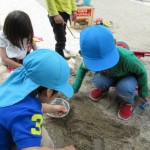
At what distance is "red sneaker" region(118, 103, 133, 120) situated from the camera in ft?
5.73

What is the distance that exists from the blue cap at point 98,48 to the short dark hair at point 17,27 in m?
0.45

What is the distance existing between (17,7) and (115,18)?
1.59 m

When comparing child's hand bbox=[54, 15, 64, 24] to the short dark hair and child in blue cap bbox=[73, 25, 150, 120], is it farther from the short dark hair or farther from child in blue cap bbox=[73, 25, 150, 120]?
child in blue cap bbox=[73, 25, 150, 120]

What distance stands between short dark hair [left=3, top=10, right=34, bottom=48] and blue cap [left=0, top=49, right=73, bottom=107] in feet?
2.41

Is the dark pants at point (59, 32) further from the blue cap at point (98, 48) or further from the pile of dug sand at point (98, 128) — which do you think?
the blue cap at point (98, 48)

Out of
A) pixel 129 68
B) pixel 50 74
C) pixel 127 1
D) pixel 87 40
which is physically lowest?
pixel 127 1

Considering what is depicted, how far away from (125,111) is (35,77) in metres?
0.99

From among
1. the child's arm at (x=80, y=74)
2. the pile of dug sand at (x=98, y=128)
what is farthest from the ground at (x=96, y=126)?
the child's arm at (x=80, y=74)

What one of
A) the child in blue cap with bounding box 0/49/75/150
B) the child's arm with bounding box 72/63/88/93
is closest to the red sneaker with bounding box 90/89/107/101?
the child's arm with bounding box 72/63/88/93

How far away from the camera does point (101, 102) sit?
6.29 ft


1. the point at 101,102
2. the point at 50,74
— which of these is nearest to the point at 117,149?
the point at 101,102

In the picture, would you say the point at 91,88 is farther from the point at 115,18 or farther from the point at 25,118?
the point at 115,18

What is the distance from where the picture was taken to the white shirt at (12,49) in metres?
1.79

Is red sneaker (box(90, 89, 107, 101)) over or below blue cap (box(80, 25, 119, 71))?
below
